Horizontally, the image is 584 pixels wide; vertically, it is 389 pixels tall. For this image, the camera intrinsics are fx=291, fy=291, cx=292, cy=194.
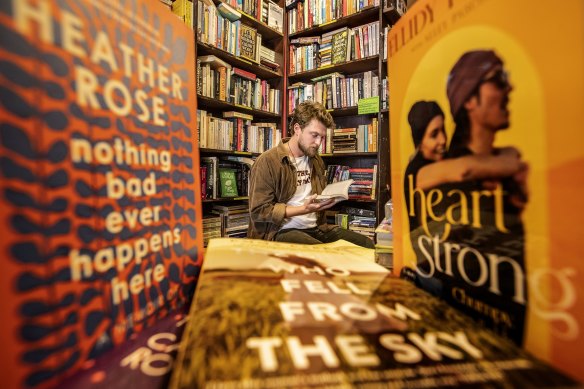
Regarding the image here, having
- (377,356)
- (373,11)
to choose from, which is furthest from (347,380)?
(373,11)

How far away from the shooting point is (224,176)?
2.63 meters

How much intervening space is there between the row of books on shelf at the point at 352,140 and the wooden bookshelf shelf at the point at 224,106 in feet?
2.26

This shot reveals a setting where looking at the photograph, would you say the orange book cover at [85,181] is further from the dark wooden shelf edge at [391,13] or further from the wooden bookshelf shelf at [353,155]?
the dark wooden shelf edge at [391,13]

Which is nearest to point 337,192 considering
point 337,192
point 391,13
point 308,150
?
point 337,192

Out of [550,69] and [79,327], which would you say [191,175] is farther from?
[550,69]

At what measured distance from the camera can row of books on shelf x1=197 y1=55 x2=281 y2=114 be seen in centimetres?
244

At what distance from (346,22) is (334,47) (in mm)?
246

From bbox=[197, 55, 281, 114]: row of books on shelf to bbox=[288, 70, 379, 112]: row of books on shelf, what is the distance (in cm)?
24

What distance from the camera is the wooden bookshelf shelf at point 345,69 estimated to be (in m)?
2.72

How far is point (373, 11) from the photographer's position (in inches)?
102

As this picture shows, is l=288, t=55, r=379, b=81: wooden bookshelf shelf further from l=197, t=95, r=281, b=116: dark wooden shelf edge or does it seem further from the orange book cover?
the orange book cover

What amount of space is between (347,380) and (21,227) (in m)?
0.27

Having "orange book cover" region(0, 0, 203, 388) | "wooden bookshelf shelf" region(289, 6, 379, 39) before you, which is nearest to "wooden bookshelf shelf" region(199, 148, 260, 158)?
"wooden bookshelf shelf" region(289, 6, 379, 39)

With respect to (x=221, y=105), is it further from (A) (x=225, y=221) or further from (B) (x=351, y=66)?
(B) (x=351, y=66)
